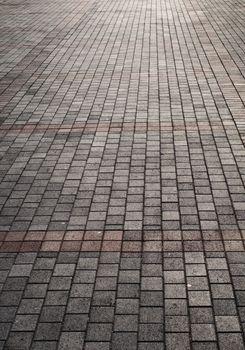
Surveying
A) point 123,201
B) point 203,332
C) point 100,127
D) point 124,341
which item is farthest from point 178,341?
point 100,127

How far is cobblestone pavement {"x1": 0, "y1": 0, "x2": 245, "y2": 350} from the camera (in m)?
3.50

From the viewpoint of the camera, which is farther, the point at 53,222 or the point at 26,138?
the point at 26,138

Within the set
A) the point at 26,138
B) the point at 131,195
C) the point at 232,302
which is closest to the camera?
the point at 232,302

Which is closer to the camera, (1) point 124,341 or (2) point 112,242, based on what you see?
(1) point 124,341

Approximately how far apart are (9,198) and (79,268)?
1.67m

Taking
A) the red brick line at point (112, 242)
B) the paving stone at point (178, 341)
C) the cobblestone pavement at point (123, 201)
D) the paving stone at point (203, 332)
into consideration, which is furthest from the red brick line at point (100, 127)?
the paving stone at point (178, 341)

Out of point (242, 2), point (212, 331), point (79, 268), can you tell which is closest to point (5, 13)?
point (242, 2)

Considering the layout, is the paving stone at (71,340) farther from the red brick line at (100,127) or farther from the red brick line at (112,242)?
the red brick line at (100,127)

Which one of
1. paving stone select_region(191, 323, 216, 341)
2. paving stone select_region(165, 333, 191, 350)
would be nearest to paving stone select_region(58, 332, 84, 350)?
paving stone select_region(165, 333, 191, 350)

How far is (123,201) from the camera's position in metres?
5.04

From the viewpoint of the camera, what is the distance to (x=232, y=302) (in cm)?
362

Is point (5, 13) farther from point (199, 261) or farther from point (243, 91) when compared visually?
point (199, 261)

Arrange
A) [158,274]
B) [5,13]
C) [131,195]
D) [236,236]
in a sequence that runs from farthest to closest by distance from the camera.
Result: [5,13] < [131,195] < [236,236] < [158,274]

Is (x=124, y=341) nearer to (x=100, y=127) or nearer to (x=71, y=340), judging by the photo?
(x=71, y=340)
